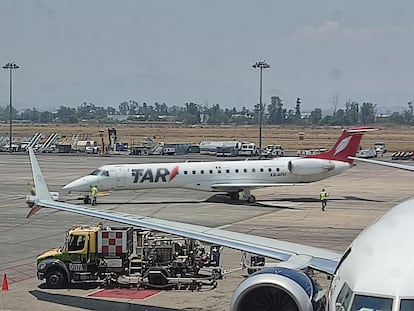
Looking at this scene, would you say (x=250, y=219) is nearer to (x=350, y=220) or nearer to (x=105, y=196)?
(x=350, y=220)

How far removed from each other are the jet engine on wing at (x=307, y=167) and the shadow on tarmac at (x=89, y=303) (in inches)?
1169

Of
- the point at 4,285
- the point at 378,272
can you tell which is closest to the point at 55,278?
the point at 4,285

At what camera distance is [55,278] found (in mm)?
23719

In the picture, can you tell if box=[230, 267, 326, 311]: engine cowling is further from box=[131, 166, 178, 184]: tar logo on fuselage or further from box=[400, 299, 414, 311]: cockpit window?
box=[131, 166, 178, 184]: tar logo on fuselage

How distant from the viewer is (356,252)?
38.4 feet

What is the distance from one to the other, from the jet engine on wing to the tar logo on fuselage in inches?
305

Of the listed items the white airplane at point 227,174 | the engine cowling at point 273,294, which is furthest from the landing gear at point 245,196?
the engine cowling at point 273,294

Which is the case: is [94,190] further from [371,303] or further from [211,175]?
[371,303]

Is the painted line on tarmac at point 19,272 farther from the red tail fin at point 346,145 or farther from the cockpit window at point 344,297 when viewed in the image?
the red tail fin at point 346,145

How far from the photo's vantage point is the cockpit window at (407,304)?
9719 millimetres

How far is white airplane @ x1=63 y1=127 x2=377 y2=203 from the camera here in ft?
162

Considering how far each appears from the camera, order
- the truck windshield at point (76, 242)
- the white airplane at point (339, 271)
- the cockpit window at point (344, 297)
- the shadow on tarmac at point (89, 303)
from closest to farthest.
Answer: the white airplane at point (339, 271) < the cockpit window at point (344, 297) < the shadow on tarmac at point (89, 303) < the truck windshield at point (76, 242)

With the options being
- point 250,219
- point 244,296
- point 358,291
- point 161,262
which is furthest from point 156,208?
point 358,291

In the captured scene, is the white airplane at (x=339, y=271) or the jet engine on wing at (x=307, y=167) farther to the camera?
the jet engine on wing at (x=307, y=167)
